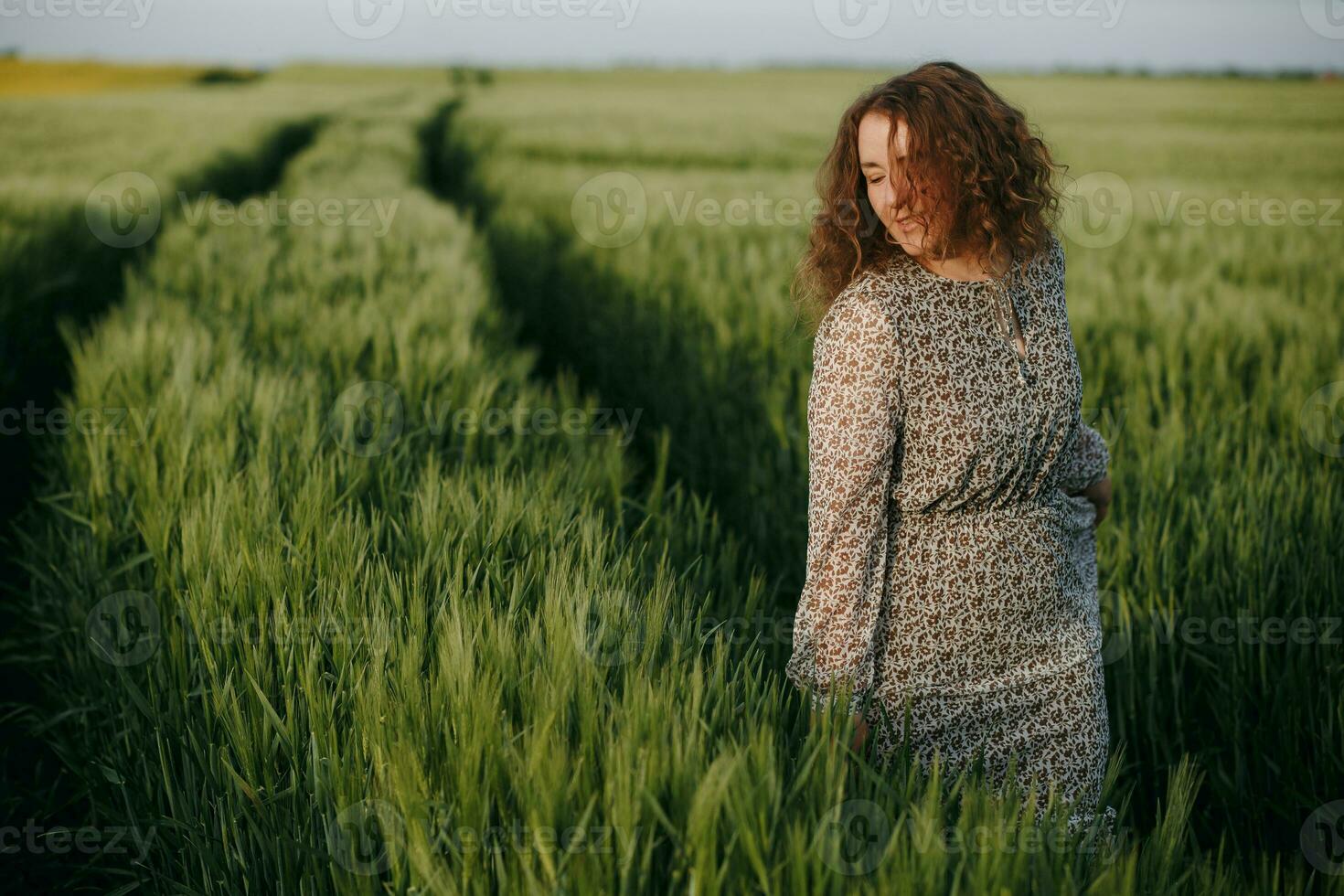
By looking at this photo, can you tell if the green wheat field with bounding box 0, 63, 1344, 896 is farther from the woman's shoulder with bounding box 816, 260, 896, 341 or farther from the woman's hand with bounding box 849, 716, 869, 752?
the woman's shoulder with bounding box 816, 260, 896, 341

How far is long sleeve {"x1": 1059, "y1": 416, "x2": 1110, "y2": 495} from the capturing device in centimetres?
170

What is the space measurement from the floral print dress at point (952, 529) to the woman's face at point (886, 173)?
4 centimetres

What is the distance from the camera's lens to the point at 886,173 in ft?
4.83

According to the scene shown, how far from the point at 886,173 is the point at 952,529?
0.57 metres

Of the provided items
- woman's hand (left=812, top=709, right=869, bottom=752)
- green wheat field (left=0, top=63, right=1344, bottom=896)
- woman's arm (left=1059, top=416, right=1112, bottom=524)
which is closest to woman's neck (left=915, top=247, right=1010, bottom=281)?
woman's arm (left=1059, top=416, right=1112, bottom=524)

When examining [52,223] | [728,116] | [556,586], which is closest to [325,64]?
[728,116]

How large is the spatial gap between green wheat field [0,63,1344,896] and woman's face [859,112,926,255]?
511 mm

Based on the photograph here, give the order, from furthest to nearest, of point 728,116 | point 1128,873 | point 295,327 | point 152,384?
point 728,116 < point 295,327 < point 152,384 < point 1128,873

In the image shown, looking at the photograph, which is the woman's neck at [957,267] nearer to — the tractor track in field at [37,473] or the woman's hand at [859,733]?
the woman's hand at [859,733]

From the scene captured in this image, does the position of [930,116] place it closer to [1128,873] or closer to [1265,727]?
[1128,873]

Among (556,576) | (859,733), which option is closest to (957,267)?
(859,733)

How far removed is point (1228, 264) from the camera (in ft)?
17.1

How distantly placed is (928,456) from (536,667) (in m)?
0.66

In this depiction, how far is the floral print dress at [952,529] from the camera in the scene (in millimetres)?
1412
